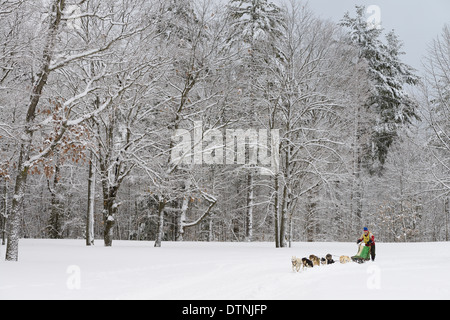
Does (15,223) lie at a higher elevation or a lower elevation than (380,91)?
lower

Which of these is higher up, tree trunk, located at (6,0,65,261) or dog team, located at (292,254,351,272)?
tree trunk, located at (6,0,65,261)

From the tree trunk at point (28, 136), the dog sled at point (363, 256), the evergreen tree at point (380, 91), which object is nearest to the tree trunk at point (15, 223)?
the tree trunk at point (28, 136)

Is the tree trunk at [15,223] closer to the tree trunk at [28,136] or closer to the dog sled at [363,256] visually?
the tree trunk at [28,136]

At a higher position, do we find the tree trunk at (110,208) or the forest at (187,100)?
the forest at (187,100)

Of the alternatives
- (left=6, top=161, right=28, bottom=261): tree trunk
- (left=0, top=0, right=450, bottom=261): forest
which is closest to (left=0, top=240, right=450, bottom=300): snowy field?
(left=6, top=161, right=28, bottom=261): tree trunk

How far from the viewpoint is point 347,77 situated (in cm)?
2228

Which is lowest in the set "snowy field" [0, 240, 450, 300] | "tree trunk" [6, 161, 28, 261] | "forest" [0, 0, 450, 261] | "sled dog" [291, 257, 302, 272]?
"snowy field" [0, 240, 450, 300]

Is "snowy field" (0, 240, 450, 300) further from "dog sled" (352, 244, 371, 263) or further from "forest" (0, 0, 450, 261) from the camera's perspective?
"forest" (0, 0, 450, 261)

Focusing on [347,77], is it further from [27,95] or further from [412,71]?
[27,95]

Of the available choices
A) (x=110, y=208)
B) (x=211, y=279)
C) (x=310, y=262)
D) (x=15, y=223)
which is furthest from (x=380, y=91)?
(x=15, y=223)

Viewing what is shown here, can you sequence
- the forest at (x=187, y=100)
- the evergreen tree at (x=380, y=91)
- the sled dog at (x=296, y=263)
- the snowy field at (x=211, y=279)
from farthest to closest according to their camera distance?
1. the evergreen tree at (x=380, y=91)
2. the forest at (x=187, y=100)
3. the sled dog at (x=296, y=263)
4. the snowy field at (x=211, y=279)

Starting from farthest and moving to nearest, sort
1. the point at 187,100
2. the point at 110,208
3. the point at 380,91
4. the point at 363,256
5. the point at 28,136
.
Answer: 1. the point at 380,91
2. the point at 187,100
3. the point at 110,208
4. the point at 363,256
5. the point at 28,136

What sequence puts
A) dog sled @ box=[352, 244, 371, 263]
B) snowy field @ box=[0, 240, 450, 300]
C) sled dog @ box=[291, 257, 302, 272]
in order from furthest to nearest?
1. dog sled @ box=[352, 244, 371, 263]
2. sled dog @ box=[291, 257, 302, 272]
3. snowy field @ box=[0, 240, 450, 300]

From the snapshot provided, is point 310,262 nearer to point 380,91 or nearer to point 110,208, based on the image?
point 110,208
